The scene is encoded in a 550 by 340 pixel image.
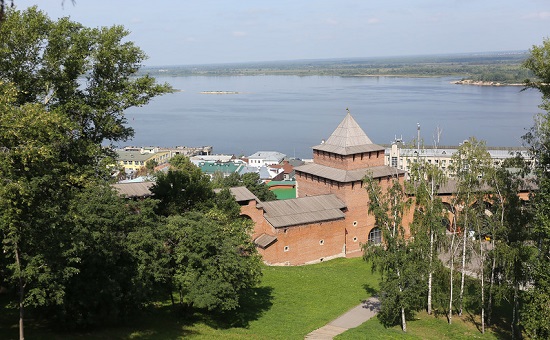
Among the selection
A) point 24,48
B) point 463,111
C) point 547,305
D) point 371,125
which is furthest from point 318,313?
point 463,111

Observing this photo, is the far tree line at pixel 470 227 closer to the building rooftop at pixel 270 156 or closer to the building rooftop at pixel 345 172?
the building rooftop at pixel 345 172

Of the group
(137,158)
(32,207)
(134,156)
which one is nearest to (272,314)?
(32,207)

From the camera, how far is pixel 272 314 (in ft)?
58.2

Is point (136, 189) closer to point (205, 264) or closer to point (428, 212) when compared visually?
point (205, 264)

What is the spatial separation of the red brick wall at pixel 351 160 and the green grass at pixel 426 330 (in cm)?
1178

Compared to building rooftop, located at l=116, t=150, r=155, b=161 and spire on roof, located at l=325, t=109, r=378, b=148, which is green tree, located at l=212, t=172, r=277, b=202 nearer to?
spire on roof, located at l=325, t=109, r=378, b=148

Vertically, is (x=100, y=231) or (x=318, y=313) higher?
(x=100, y=231)

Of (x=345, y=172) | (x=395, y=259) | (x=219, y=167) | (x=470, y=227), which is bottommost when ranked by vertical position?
(x=219, y=167)

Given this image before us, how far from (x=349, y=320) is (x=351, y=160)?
12.4m

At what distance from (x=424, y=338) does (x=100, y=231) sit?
9.93 m

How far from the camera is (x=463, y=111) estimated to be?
11212 centimetres

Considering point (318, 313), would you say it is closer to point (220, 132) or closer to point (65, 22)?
point (65, 22)

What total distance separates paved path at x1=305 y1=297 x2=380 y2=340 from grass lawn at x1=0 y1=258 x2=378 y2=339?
0.25 metres

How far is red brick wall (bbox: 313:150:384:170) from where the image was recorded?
29.0 metres
